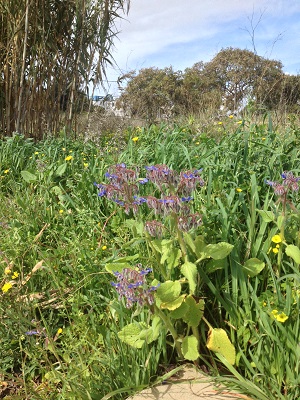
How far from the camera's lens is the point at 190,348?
5.96 feet

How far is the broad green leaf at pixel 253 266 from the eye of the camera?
2.02 metres

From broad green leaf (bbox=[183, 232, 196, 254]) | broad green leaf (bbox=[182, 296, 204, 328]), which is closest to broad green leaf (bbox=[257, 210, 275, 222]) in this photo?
broad green leaf (bbox=[183, 232, 196, 254])

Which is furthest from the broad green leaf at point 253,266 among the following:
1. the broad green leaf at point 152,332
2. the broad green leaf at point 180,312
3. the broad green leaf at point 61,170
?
the broad green leaf at point 61,170

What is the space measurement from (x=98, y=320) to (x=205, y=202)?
822 mm

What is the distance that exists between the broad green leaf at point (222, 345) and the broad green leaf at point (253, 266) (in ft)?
0.96

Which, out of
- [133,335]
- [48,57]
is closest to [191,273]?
[133,335]

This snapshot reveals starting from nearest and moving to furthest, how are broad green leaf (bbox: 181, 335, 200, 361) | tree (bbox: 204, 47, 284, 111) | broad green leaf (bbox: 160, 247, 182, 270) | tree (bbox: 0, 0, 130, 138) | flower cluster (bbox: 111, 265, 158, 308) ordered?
flower cluster (bbox: 111, 265, 158, 308), broad green leaf (bbox: 181, 335, 200, 361), broad green leaf (bbox: 160, 247, 182, 270), tree (bbox: 0, 0, 130, 138), tree (bbox: 204, 47, 284, 111)

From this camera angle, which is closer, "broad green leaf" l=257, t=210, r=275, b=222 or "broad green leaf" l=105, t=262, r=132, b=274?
"broad green leaf" l=105, t=262, r=132, b=274

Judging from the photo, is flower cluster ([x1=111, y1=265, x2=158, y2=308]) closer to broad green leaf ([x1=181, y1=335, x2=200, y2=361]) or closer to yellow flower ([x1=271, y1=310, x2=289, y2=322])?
broad green leaf ([x1=181, y1=335, x2=200, y2=361])

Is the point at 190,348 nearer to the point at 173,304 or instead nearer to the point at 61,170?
the point at 173,304

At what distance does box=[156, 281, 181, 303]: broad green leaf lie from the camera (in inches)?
70.5

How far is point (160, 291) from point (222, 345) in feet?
1.08

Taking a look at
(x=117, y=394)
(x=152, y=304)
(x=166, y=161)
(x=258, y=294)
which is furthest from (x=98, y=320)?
(x=166, y=161)

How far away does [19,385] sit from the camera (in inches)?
83.7
